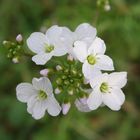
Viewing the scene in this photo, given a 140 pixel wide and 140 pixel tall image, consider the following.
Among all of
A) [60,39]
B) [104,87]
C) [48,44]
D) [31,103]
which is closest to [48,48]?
[48,44]

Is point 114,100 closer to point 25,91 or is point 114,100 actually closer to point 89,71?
point 89,71

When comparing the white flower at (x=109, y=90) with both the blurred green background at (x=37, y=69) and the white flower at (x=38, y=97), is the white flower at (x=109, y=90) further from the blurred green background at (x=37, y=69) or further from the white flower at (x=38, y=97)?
the blurred green background at (x=37, y=69)

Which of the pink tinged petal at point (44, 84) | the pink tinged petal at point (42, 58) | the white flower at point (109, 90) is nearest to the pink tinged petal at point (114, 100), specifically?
the white flower at point (109, 90)

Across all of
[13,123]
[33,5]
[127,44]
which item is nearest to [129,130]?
[127,44]

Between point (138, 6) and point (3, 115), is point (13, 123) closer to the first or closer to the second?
point (3, 115)

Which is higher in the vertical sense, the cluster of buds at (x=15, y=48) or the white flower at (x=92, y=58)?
the cluster of buds at (x=15, y=48)

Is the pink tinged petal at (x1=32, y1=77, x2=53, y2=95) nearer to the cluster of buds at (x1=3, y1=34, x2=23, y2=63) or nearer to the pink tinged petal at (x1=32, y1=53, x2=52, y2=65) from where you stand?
the pink tinged petal at (x1=32, y1=53, x2=52, y2=65)
